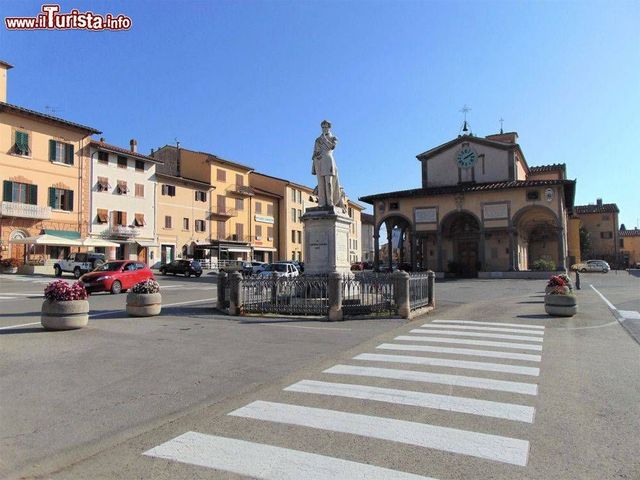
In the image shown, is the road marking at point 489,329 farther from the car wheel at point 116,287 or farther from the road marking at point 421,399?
the car wheel at point 116,287

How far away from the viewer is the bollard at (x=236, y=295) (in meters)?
13.9

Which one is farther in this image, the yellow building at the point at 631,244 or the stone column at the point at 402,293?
the yellow building at the point at 631,244

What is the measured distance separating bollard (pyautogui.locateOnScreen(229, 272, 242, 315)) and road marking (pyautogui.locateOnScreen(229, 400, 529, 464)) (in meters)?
8.54

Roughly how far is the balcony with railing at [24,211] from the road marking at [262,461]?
37.6 meters

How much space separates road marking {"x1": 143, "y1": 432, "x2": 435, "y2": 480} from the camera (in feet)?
12.2

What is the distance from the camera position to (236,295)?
14.0m


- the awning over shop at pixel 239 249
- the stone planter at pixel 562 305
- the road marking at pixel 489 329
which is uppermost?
the awning over shop at pixel 239 249

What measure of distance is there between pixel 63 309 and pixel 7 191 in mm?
31084

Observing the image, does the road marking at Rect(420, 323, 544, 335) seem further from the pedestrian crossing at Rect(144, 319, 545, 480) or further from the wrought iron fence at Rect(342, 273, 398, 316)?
the pedestrian crossing at Rect(144, 319, 545, 480)

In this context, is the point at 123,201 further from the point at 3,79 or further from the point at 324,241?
the point at 324,241

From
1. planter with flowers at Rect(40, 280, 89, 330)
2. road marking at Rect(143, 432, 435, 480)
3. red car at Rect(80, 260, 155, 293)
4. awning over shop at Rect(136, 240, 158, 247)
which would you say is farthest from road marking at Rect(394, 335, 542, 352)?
awning over shop at Rect(136, 240, 158, 247)

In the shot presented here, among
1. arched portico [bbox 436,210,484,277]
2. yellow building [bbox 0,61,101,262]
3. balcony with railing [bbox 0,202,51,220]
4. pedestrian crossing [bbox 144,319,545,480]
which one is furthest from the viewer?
arched portico [bbox 436,210,484,277]

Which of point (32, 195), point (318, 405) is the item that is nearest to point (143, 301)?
point (318, 405)

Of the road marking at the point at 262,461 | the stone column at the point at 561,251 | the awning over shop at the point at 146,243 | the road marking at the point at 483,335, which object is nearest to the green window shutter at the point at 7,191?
the awning over shop at the point at 146,243
